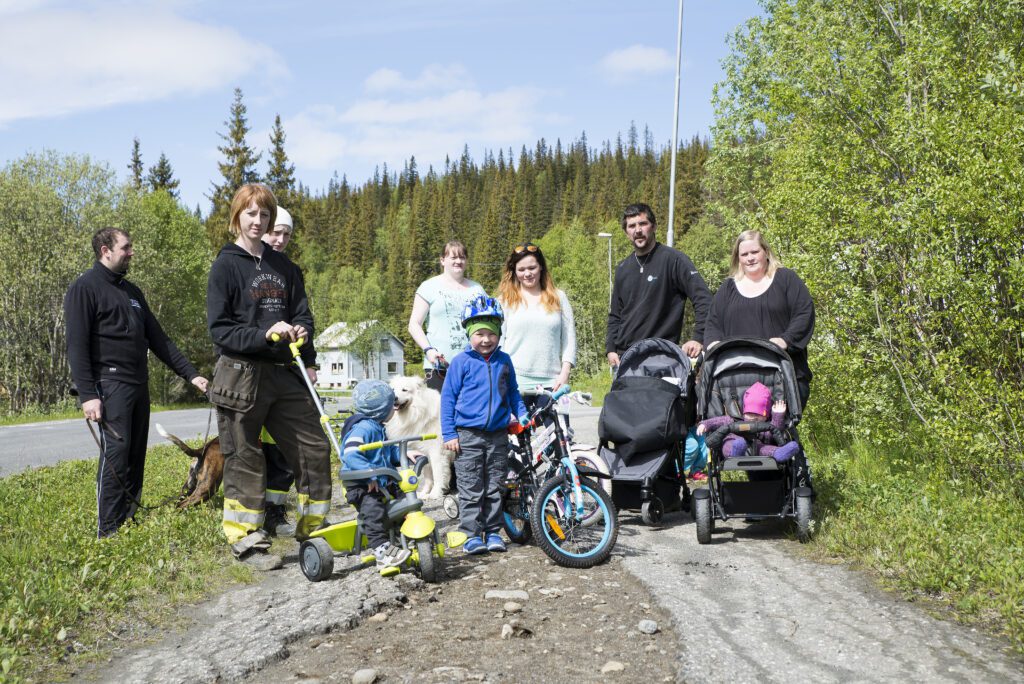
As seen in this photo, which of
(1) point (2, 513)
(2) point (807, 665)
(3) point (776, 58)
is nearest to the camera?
(2) point (807, 665)

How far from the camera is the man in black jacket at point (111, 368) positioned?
19.6 feet

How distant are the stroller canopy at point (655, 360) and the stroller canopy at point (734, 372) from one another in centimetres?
37

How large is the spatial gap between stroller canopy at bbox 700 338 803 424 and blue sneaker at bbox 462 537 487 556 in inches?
77.4

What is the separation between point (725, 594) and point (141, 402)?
14.3 feet

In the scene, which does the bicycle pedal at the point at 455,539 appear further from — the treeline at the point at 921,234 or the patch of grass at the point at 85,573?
the treeline at the point at 921,234

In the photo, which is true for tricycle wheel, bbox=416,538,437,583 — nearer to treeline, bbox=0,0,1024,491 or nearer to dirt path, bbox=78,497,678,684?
dirt path, bbox=78,497,678,684

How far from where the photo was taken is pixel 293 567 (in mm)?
5613

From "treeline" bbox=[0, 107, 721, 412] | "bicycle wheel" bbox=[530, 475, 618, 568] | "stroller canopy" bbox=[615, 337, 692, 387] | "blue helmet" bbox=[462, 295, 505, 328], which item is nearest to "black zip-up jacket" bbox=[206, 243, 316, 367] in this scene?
"blue helmet" bbox=[462, 295, 505, 328]

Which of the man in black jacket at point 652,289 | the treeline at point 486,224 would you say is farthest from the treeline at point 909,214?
the treeline at point 486,224

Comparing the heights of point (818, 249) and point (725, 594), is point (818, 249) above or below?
above

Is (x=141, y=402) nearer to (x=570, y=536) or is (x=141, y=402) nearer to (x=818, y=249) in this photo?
(x=570, y=536)

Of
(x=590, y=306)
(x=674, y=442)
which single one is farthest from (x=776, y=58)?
(x=590, y=306)

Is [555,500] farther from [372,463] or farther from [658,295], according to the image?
[658,295]

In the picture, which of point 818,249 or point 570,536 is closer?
point 570,536
